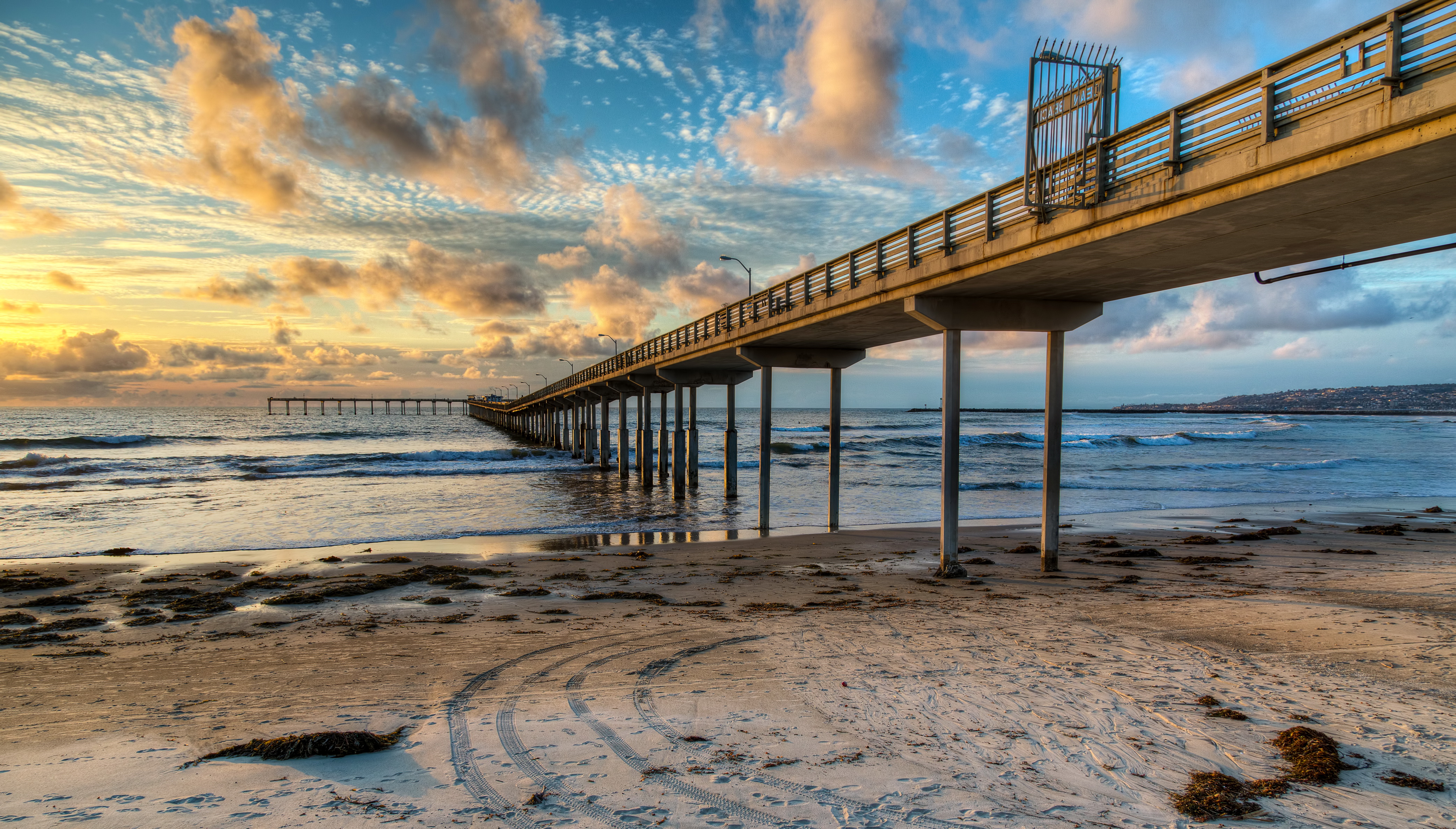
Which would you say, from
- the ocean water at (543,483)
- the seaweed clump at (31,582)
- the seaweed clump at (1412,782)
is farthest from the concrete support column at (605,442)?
the seaweed clump at (1412,782)

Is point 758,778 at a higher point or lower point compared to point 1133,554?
higher

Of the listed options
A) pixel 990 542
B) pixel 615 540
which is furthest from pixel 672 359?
pixel 990 542

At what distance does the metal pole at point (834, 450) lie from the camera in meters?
21.1

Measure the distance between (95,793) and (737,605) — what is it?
25.4ft

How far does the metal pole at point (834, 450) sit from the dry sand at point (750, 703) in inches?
319

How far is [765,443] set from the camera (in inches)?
958

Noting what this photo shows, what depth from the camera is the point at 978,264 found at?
11.8 meters

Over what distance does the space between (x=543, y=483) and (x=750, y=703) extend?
104 ft

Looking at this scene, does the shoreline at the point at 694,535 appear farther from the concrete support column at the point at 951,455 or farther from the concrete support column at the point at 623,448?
the concrete support column at the point at 623,448

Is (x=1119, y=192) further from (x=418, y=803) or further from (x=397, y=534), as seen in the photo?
(x=397, y=534)

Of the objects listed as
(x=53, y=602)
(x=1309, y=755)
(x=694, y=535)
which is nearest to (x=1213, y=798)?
(x=1309, y=755)

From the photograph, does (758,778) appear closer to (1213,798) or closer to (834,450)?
(1213,798)

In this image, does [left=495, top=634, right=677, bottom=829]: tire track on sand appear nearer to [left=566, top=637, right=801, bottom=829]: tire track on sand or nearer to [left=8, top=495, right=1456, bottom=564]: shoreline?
[left=566, top=637, right=801, bottom=829]: tire track on sand

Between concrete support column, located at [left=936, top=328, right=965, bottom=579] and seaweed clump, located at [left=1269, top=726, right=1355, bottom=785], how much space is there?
7.58m
